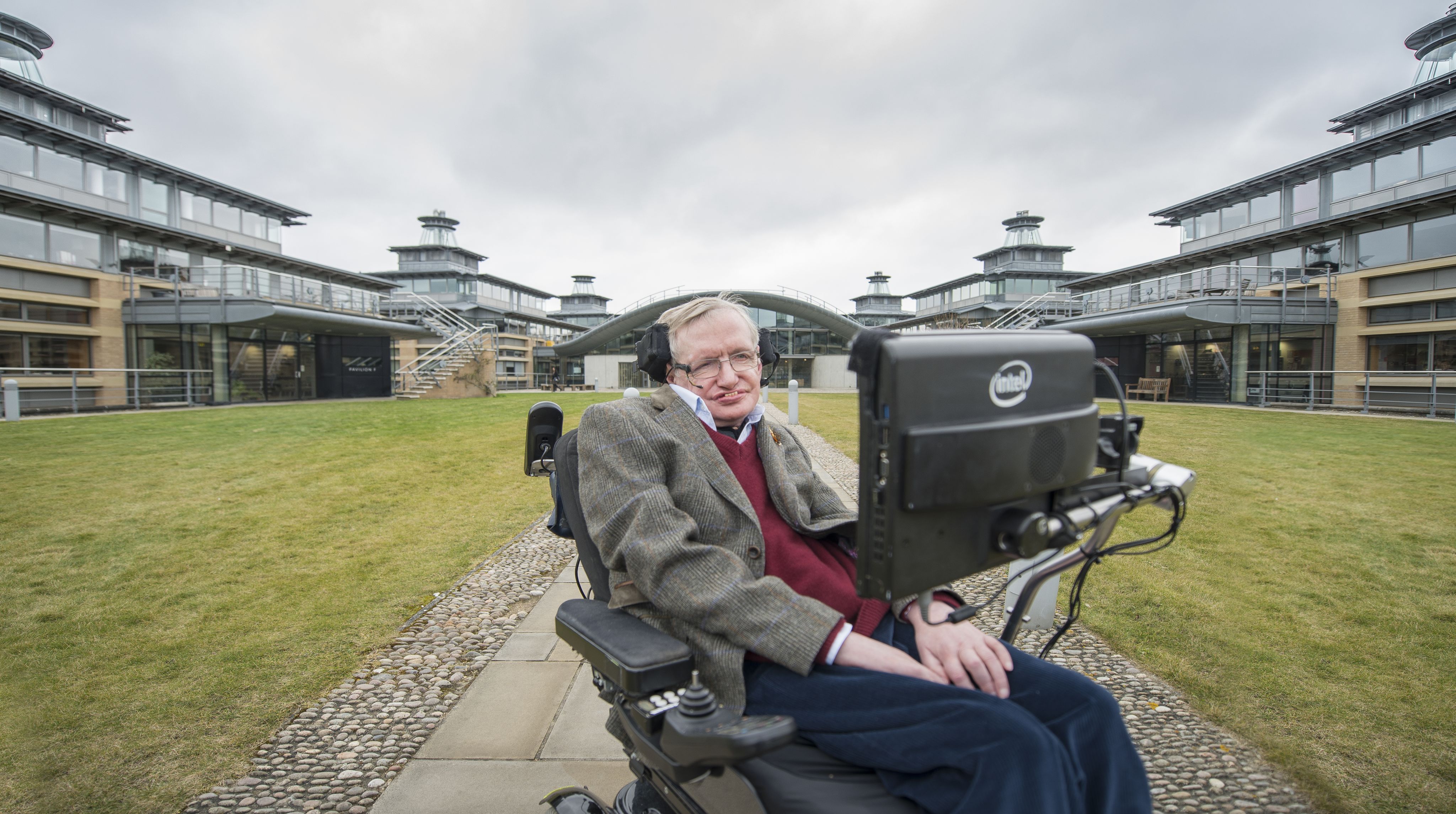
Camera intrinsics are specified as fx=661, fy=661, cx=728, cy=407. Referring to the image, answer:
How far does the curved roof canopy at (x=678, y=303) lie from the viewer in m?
48.7

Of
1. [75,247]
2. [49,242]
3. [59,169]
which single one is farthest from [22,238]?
[59,169]

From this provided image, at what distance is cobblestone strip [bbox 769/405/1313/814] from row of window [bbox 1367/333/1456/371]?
80.8 ft

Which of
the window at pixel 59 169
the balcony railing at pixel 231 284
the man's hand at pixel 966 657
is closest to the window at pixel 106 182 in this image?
the window at pixel 59 169

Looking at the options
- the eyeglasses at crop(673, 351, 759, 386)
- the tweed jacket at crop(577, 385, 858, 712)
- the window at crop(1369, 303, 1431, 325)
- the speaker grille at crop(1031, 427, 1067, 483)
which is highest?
the window at crop(1369, 303, 1431, 325)

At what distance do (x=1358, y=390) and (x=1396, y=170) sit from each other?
787 centimetres

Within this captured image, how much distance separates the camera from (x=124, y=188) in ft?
79.4

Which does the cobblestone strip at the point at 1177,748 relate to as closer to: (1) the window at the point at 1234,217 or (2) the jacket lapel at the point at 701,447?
(2) the jacket lapel at the point at 701,447

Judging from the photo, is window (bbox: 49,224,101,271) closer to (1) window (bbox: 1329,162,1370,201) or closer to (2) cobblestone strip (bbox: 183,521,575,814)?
(2) cobblestone strip (bbox: 183,521,575,814)

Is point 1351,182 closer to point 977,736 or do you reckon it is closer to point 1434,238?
point 1434,238

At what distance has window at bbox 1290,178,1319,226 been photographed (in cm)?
2450

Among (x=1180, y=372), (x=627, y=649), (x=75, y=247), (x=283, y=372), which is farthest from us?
(x=283, y=372)

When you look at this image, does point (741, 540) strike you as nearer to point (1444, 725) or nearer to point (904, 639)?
point (904, 639)

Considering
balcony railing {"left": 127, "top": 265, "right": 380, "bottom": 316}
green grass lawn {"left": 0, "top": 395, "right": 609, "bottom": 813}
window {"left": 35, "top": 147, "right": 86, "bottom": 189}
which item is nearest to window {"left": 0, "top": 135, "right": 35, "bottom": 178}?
window {"left": 35, "top": 147, "right": 86, "bottom": 189}

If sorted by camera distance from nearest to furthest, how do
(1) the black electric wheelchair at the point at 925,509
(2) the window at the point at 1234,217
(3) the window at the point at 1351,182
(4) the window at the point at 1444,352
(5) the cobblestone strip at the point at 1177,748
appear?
(1) the black electric wheelchair at the point at 925,509 → (5) the cobblestone strip at the point at 1177,748 → (4) the window at the point at 1444,352 → (3) the window at the point at 1351,182 → (2) the window at the point at 1234,217
